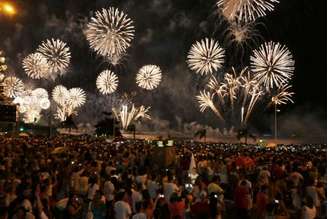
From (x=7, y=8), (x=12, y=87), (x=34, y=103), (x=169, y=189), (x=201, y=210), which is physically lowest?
(x=201, y=210)

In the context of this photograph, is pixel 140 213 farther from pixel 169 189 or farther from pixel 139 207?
pixel 169 189

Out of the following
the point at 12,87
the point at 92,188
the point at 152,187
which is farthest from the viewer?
the point at 12,87

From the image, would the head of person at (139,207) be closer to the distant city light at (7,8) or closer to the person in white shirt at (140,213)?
the person in white shirt at (140,213)

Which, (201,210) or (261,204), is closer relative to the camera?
(201,210)

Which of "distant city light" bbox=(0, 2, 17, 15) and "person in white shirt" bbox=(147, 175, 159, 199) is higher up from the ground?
"distant city light" bbox=(0, 2, 17, 15)

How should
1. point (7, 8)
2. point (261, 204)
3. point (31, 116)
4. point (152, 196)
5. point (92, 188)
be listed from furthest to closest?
point (31, 116) < point (152, 196) < point (92, 188) < point (261, 204) < point (7, 8)

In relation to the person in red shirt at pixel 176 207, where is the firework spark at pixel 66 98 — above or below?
above

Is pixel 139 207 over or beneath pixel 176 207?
over

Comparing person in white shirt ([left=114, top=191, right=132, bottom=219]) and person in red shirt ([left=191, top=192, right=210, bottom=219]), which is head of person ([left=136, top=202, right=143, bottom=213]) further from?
person in red shirt ([left=191, top=192, right=210, bottom=219])

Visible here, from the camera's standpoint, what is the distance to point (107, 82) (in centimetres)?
4900

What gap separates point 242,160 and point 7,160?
7567 millimetres

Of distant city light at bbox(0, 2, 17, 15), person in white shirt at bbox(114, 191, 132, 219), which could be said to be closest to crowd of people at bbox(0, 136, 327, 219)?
person in white shirt at bbox(114, 191, 132, 219)

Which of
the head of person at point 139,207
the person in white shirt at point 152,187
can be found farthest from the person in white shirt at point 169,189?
the head of person at point 139,207

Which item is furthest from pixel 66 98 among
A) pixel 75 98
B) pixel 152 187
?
pixel 152 187
